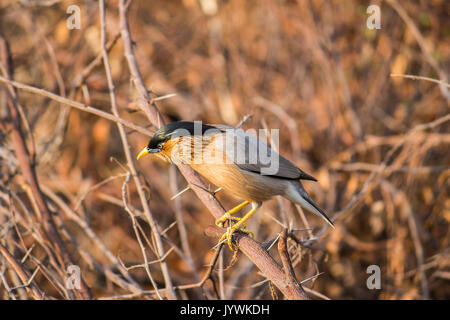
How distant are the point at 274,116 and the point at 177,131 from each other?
2.96m

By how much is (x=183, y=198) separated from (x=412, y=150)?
2586mm

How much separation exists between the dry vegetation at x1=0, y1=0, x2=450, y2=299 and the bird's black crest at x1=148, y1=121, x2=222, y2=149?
6.10ft

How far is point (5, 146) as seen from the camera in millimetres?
3496

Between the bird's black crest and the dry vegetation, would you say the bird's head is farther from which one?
the dry vegetation

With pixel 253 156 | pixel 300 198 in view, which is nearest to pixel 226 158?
pixel 253 156

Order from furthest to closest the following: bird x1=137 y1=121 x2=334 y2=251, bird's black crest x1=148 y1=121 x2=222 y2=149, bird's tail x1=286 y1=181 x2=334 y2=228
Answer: bird's tail x1=286 y1=181 x2=334 y2=228 → bird x1=137 y1=121 x2=334 y2=251 → bird's black crest x1=148 y1=121 x2=222 y2=149

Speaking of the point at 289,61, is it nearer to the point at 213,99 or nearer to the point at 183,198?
the point at 213,99

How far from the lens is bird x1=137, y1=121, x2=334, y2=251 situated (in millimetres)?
2857

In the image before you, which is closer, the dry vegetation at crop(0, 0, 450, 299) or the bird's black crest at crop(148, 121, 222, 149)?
the bird's black crest at crop(148, 121, 222, 149)

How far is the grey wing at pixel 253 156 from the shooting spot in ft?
9.67

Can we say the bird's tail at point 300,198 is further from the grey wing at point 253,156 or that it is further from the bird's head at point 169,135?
the bird's head at point 169,135

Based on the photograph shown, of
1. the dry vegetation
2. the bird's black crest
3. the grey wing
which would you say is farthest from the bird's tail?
the dry vegetation

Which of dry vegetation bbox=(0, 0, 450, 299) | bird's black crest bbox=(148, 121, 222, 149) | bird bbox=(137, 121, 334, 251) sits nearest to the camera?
bird's black crest bbox=(148, 121, 222, 149)
